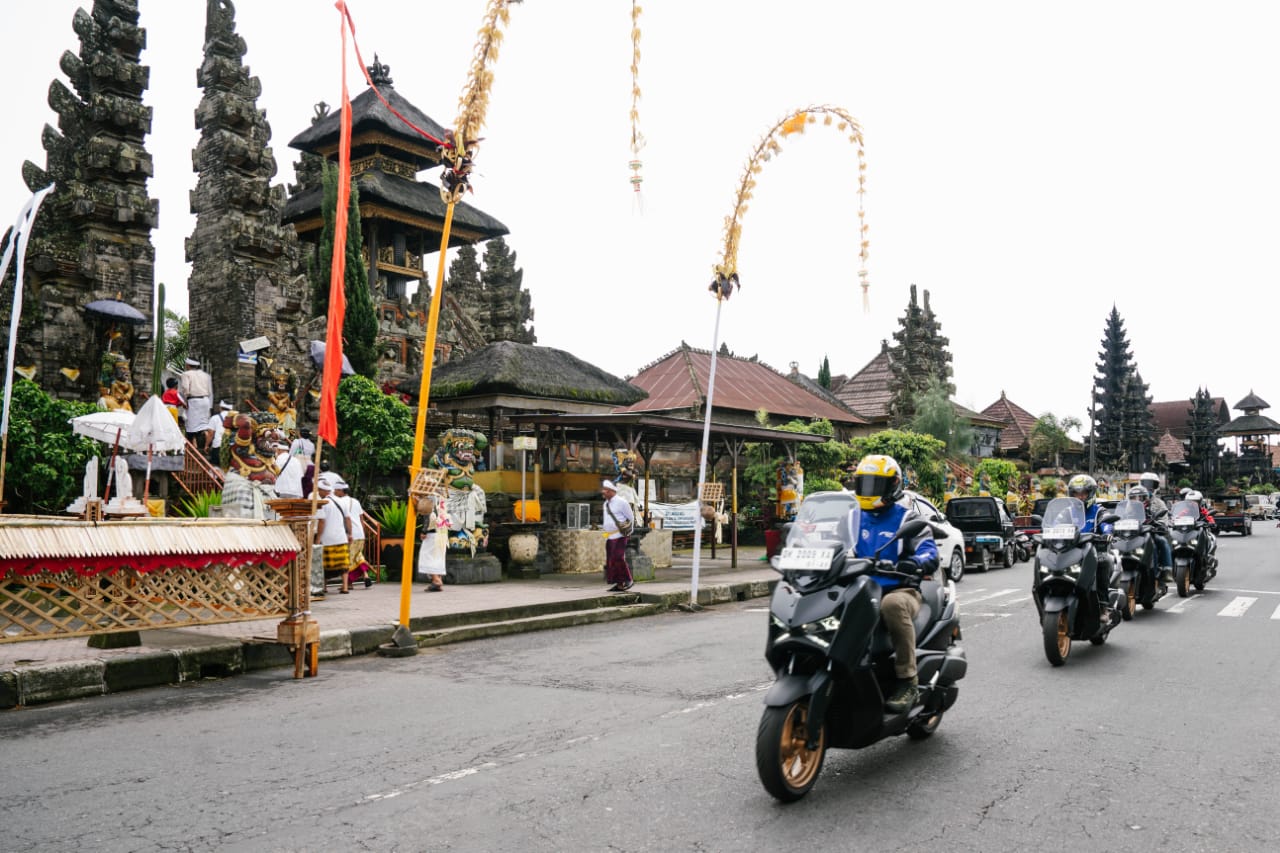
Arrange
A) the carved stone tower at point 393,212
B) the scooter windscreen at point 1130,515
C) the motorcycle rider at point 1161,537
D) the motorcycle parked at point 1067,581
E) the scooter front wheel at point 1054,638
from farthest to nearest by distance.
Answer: the carved stone tower at point 393,212 → the motorcycle rider at point 1161,537 → the scooter windscreen at point 1130,515 → the motorcycle parked at point 1067,581 → the scooter front wheel at point 1054,638

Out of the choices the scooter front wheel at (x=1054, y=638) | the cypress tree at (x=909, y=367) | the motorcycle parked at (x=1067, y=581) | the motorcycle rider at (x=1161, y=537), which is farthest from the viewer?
the cypress tree at (x=909, y=367)

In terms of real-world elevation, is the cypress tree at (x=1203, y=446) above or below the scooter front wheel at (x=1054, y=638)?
above

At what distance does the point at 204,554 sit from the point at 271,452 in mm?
5062

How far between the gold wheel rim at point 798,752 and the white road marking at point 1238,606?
10.8 m

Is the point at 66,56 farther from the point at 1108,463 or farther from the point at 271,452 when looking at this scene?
the point at 1108,463

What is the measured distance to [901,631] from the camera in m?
5.46

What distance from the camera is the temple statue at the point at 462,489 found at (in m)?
16.1

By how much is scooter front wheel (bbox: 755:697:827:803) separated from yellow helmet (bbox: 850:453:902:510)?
153cm

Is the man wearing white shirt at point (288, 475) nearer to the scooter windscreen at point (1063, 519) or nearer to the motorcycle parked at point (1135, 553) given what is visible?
the scooter windscreen at point (1063, 519)

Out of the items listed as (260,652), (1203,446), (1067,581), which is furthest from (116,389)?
(1203,446)

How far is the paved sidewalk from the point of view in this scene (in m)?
7.90

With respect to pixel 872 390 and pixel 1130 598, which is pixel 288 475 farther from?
pixel 872 390

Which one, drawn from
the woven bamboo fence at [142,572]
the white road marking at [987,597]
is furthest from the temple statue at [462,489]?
the white road marking at [987,597]

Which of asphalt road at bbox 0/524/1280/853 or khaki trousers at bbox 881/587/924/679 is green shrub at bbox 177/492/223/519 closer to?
asphalt road at bbox 0/524/1280/853
